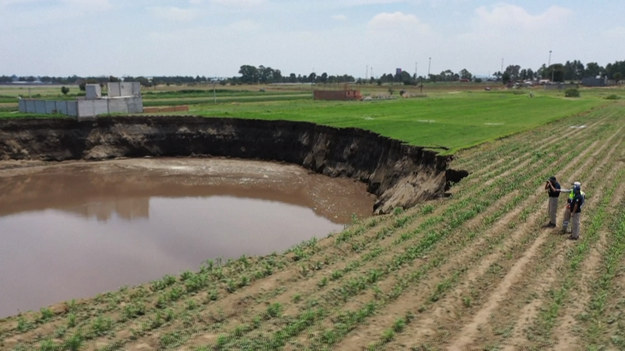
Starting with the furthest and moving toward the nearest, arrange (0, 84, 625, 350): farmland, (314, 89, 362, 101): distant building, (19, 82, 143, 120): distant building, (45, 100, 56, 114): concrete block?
(314, 89, 362, 101): distant building → (45, 100, 56, 114): concrete block → (19, 82, 143, 120): distant building → (0, 84, 625, 350): farmland

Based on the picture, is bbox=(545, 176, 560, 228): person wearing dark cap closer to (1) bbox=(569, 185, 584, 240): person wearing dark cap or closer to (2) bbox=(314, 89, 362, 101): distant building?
(1) bbox=(569, 185, 584, 240): person wearing dark cap

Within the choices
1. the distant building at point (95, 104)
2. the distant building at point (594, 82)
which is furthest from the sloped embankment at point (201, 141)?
Result: the distant building at point (594, 82)

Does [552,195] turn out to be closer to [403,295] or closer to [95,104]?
[403,295]

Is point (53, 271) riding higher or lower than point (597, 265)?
lower

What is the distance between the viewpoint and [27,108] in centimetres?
5722

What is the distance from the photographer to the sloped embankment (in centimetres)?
4288

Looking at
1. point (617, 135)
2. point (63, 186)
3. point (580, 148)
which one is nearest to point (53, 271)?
point (63, 186)

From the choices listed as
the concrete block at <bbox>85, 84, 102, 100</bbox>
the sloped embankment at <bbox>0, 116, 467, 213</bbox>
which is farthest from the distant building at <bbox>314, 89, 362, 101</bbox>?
the concrete block at <bbox>85, 84, 102, 100</bbox>

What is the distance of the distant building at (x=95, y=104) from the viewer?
5381 cm

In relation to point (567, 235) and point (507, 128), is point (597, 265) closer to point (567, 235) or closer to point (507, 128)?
point (567, 235)

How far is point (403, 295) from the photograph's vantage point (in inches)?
498

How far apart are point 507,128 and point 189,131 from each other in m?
31.5

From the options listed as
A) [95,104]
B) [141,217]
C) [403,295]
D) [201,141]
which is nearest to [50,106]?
[95,104]

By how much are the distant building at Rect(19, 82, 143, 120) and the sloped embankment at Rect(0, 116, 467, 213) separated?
1729mm
